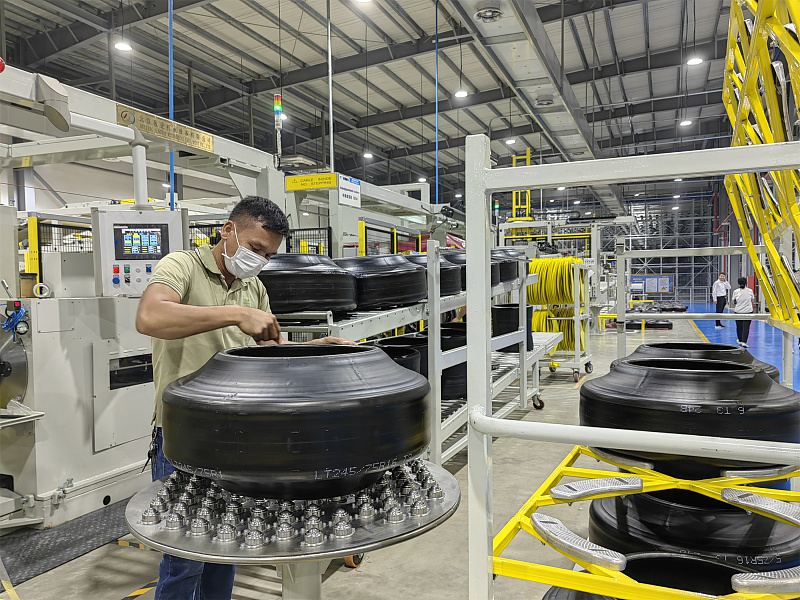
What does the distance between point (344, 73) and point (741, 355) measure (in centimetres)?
904

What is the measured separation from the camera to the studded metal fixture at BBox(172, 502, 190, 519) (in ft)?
3.56

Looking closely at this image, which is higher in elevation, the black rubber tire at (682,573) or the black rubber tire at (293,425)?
the black rubber tire at (293,425)

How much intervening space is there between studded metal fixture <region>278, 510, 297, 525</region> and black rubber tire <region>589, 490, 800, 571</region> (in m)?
1.38

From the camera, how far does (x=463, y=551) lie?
3059 millimetres

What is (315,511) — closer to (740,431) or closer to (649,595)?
(649,595)

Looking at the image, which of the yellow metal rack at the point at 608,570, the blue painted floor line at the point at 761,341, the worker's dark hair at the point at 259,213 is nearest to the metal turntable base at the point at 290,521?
the yellow metal rack at the point at 608,570

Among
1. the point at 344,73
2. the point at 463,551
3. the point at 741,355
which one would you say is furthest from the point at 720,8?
the point at 463,551

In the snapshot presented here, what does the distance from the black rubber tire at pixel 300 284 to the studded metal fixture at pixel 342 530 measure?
6.35 feet

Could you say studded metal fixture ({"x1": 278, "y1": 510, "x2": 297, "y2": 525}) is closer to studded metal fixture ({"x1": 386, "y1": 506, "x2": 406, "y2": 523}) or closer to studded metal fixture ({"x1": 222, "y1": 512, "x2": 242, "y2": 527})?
studded metal fixture ({"x1": 222, "y1": 512, "x2": 242, "y2": 527})

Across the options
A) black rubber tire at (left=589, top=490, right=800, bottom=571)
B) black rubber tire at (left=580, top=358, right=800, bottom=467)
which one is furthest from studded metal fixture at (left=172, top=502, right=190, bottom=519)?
black rubber tire at (left=589, top=490, right=800, bottom=571)

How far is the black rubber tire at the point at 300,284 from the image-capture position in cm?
286

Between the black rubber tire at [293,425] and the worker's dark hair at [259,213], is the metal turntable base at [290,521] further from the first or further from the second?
the worker's dark hair at [259,213]

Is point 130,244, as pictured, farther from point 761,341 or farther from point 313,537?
point 761,341

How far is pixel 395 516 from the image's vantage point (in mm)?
1059
